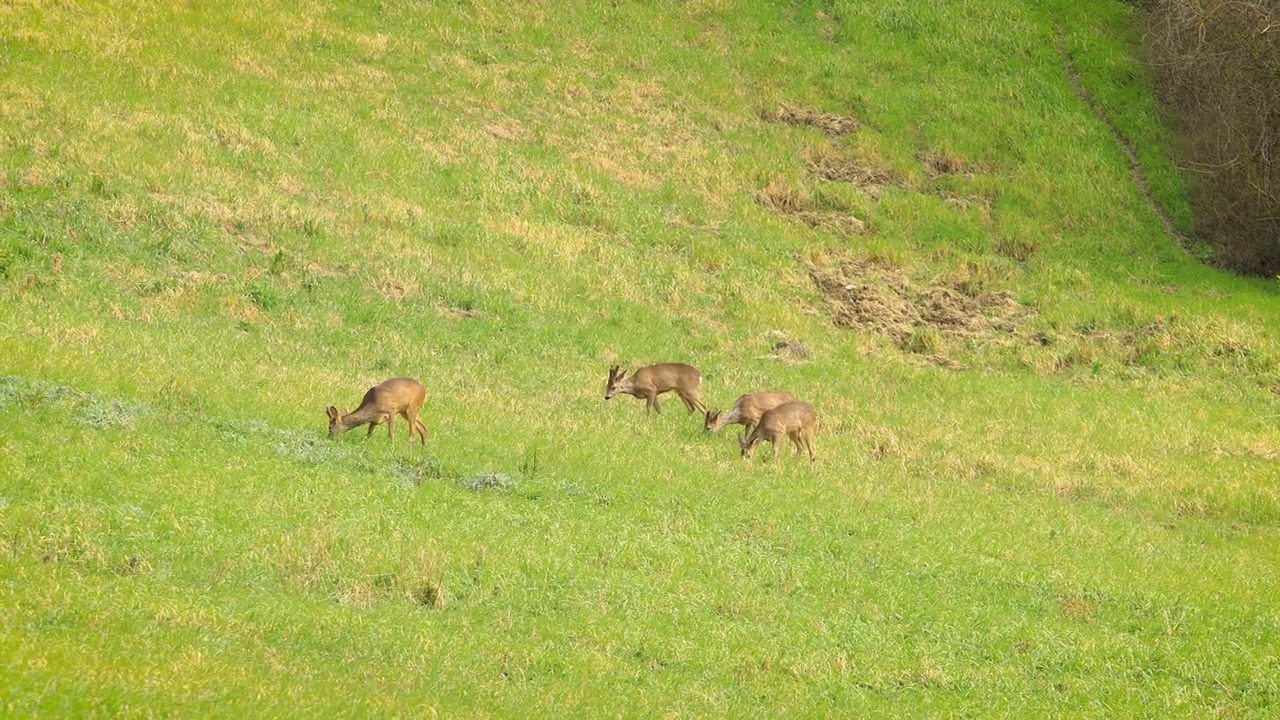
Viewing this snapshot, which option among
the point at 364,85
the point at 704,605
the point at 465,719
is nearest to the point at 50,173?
the point at 364,85

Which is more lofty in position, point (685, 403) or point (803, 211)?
point (803, 211)

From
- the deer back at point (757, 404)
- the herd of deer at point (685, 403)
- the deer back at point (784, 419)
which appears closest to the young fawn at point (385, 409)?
the herd of deer at point (685, 403)

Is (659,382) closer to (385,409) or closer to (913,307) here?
(385,409)

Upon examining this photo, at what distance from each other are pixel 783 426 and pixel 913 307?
14207mm

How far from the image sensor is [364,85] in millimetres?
36938

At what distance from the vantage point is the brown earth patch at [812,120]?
42.3m

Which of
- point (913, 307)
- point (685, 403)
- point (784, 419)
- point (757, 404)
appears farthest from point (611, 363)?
point (913, 307)

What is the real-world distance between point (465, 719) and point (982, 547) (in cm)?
945

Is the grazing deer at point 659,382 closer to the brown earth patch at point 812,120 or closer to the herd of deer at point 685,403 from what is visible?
the herd of deer at point 685,403

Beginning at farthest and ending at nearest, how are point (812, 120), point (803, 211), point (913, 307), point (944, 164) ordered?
point (812, 120) → point (944, 164) → point (803, 211) → point (913, 307)

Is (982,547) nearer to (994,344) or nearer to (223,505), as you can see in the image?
(223,505)

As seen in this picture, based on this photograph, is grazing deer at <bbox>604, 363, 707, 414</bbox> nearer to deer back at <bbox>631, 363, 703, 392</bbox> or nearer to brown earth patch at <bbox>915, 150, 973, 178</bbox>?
deer back at <bbox>631, 363, 703, 392</bbox>

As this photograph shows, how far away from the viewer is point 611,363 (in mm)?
25406

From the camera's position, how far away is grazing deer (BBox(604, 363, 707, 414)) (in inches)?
901
